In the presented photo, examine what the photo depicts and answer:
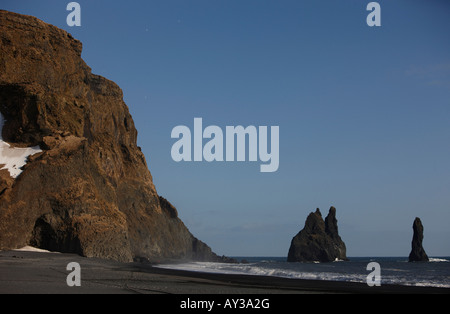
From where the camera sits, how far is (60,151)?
48688mm

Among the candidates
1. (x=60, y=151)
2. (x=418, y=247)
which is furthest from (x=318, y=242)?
(x=60, y=151)

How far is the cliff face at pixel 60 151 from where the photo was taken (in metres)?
44.7

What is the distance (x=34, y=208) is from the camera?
44.2 meters

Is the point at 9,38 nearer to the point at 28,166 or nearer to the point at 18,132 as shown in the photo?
the point at 18,132

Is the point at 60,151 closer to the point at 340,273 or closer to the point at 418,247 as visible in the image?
the point at 340,273

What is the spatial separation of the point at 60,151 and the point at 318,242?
325 feet

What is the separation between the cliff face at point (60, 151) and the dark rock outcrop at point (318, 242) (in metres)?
66.3

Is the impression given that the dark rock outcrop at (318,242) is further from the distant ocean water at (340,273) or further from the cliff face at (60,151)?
the cliff face at (60,151)

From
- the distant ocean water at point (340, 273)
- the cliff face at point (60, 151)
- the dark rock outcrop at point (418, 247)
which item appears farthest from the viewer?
the dark rock outcrop at point (418, 247)

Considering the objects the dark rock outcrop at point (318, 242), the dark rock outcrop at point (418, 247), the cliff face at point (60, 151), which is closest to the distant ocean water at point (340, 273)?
the cliff face at point (60, 151)

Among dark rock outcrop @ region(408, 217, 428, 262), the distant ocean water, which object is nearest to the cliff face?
the distant ocean water
